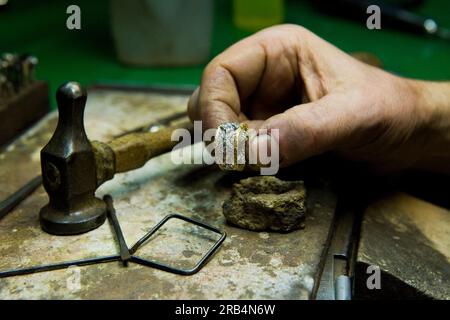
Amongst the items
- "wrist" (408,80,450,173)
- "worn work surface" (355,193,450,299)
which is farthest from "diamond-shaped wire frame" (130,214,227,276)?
"wrist" (408,80,450,173)

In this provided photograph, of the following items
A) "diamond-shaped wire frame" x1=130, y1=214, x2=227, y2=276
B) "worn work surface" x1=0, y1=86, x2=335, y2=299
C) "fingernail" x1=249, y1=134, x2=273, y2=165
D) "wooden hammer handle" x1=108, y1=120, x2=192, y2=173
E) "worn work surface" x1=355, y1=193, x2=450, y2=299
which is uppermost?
"fingernail" x1=249, y1=134, x2=273, y2=165

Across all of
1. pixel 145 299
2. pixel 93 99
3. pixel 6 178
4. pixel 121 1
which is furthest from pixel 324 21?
pixel 145 299

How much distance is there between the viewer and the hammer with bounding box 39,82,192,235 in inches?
34.5

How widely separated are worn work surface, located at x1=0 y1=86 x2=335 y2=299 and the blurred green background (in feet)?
2.77

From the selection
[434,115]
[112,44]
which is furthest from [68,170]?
[112,44]

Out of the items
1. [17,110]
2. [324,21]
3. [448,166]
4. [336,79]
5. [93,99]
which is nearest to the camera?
[336,79]

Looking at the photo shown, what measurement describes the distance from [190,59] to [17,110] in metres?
0.93

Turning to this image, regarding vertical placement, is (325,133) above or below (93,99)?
above

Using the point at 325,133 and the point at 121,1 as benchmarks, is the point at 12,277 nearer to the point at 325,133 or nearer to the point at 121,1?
the point at 325,133

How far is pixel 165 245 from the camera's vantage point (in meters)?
0.87

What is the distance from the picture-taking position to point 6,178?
3.60 feet

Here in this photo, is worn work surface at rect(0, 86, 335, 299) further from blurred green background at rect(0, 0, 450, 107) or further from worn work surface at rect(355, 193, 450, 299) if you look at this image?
blurred green background at rect(0, 0, 450, 107)

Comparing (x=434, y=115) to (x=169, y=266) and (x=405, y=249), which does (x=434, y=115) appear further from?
(x=169, y=266)

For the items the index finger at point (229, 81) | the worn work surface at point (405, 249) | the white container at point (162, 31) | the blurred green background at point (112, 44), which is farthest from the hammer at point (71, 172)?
the white container at point (162, 31)
